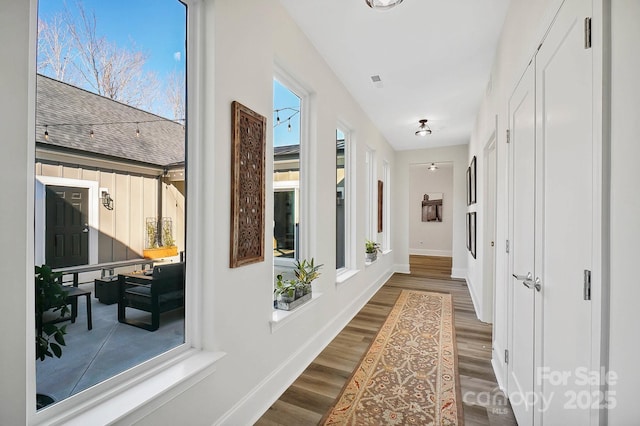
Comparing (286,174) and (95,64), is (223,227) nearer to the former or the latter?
(95,64)

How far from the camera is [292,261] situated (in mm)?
2594

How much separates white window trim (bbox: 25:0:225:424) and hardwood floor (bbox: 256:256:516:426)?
0.77 meters

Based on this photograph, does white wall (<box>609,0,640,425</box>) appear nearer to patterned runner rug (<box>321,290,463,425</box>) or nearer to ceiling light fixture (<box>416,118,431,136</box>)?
patterned runner rug (<box>321,290,463,425</box>)

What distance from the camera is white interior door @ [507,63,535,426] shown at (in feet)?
5.11

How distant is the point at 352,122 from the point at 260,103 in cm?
202

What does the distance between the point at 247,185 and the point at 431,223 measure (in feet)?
28.3

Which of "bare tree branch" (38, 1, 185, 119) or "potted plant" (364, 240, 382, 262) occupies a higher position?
"bare tree branch" (38, 1, 185, 119)

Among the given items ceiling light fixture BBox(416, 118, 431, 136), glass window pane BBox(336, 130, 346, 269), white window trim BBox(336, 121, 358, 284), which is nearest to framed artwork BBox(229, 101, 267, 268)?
glass window pane BBox(336, 130, 346, 269)

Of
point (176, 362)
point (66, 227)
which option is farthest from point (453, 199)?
point (66, 227)

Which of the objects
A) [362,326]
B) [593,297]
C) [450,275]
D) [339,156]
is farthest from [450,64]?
[450,275]

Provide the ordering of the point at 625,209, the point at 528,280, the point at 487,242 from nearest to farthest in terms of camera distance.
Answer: the point at 625,209 < the point at 528,280 < the point at 487,242

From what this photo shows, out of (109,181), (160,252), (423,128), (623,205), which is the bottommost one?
(160,252)

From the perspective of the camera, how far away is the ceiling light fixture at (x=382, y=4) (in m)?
1.93

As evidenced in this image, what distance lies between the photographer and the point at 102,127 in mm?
1212
